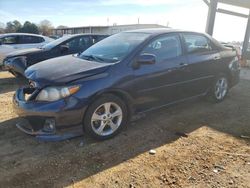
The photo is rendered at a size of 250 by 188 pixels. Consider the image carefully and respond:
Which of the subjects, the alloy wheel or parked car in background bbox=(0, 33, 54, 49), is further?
parked car in background bbox=(0, 33, 54, 49)

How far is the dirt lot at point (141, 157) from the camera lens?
3.31 metres

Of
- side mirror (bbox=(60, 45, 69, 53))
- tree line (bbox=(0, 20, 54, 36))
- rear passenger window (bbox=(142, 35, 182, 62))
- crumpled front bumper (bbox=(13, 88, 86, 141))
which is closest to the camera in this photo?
crumpled front bumper (bbox=(13, 88, 86, 141))

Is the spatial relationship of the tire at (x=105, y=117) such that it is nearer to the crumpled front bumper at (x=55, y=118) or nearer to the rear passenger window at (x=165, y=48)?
the crumpled front bumper at (x=55, y=118)

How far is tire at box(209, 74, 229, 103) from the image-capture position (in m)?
6.29

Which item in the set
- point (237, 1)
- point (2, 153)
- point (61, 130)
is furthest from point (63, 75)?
point (237, 1)

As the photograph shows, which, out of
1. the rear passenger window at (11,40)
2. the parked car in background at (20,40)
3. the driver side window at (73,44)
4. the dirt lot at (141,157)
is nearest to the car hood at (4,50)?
the parked car in background at (20,40)

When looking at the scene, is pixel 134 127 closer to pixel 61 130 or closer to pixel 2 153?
pixel 61 130

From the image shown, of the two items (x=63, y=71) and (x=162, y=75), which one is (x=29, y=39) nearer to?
(x=63, y=71)

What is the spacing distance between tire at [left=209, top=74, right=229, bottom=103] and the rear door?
0.27 metres

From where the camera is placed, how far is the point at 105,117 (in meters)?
4.28

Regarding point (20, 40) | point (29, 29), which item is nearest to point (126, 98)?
point (20, 40)

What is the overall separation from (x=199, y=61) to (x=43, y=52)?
4771 millimetres

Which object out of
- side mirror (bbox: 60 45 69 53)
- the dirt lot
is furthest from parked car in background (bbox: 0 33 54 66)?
the dirt lot

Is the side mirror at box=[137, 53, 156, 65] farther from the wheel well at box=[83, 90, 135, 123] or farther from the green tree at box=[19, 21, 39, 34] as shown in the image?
the green tree at box=[19, 21, 39, 34]
